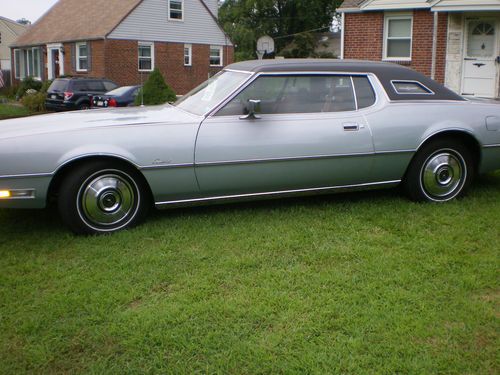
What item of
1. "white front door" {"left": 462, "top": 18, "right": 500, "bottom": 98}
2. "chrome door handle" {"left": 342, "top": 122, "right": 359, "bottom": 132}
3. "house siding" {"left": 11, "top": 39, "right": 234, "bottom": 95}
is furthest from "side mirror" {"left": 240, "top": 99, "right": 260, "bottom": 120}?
"house siding" {"left": 11, "top": 39, "right": 234, "bottom": 95}

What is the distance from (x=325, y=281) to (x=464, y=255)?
1252 mm

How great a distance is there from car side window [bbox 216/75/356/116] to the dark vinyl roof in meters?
0.08

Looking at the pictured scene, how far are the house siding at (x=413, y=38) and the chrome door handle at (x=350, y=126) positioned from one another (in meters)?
12.4

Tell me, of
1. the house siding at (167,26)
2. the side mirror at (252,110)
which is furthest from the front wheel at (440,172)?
the house siding at (167,26)

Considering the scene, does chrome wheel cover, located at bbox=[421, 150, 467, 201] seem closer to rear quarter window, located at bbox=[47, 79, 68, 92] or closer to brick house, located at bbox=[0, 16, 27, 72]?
rear quarter window, located at bbox=[47, 79, 68, 92]

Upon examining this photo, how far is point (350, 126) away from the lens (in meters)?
5.54

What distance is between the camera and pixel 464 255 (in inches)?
178

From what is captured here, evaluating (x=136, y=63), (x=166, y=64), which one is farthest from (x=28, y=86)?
(x=166, y=64)

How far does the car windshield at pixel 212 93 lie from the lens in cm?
539

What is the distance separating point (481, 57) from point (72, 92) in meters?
13.3

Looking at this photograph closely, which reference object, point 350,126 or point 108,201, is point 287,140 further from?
point 108,201

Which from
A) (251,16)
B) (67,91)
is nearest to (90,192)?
(67,91)

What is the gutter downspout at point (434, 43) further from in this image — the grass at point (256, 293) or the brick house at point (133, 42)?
the brick house at point (133, 42)

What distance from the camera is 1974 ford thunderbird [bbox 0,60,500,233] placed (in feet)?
15.8
